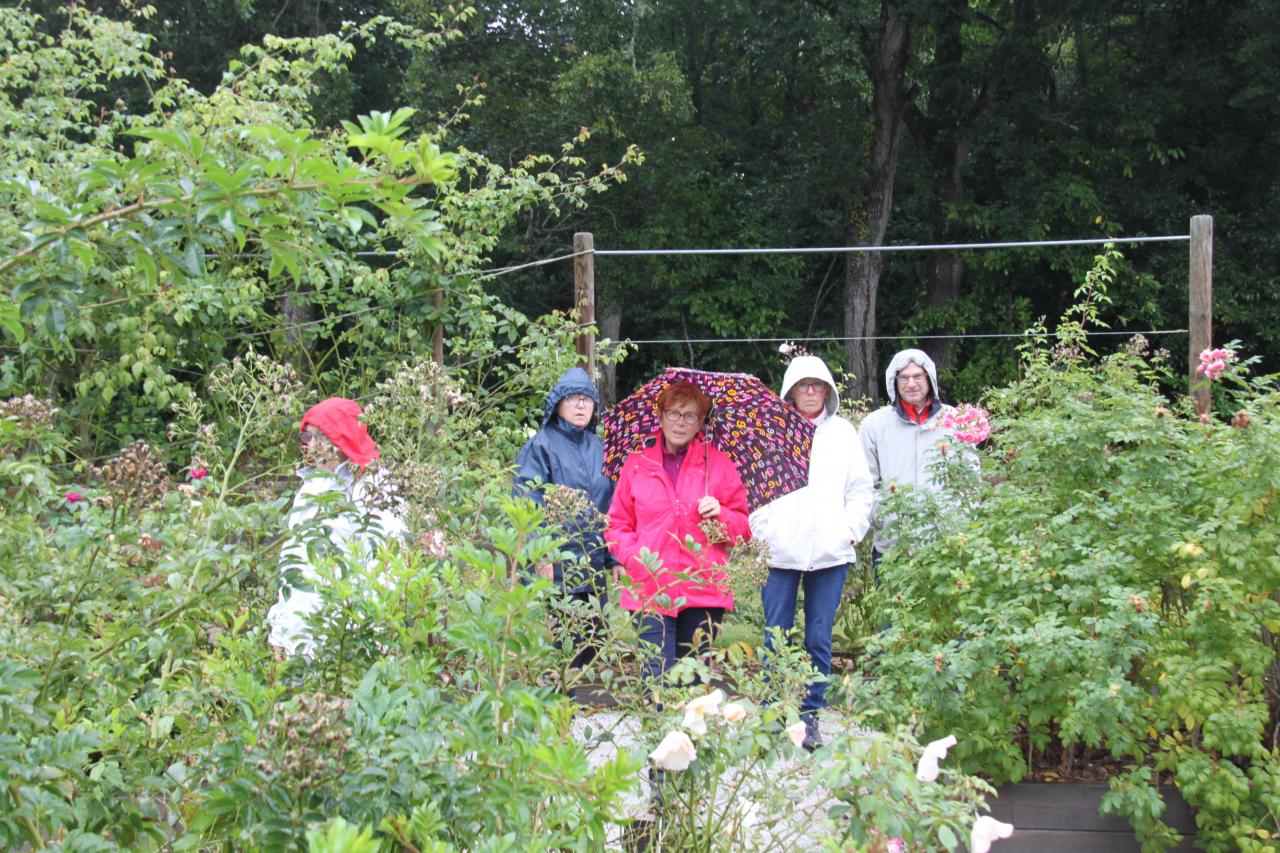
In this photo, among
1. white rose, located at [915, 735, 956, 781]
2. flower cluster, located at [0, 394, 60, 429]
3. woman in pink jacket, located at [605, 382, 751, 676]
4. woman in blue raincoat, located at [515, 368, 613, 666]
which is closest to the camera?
white rose, located at [915, 735, 956, 781]

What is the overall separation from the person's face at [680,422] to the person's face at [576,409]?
0.51 metres

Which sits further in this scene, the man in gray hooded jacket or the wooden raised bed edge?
the man in gray hooded jacket

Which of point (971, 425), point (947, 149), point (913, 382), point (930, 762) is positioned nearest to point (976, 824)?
point (930, 762)

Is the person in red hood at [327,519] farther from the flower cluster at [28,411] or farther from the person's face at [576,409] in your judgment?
the person's face at [576,409]

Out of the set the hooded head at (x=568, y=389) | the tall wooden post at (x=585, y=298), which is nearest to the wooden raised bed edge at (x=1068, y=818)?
the hooded head at (x=568, y=389)

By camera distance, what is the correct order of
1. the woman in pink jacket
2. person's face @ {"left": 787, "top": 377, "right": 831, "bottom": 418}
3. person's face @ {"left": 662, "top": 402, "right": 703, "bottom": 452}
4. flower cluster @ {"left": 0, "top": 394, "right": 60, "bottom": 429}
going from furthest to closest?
1. person's face @ {"left": 787, "top": 377, "right": 831, "bottom": 418}
2. person's face @ {"left": 662, "top": 402, "right": 703, "bottom": 452}
3. the woman in pink jacket
4. flower cluster @ {"left": 0, "top": 394, "right": 60, "bottom": 429}

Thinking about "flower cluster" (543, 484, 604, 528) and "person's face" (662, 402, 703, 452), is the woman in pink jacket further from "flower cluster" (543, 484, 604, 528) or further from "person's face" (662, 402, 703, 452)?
"flower cluster" (543, 484, 604, 528)

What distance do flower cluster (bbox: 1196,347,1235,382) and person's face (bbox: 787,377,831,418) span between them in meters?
1.42

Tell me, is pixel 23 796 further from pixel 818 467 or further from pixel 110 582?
pixel 818 467

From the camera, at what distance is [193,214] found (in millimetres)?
1593

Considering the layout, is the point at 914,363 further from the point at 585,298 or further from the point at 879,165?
the point at 879,165

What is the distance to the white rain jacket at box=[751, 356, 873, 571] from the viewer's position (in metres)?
4.66

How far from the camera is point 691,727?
2.12 metres

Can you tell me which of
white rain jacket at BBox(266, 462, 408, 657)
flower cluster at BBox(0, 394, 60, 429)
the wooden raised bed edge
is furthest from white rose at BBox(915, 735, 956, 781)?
flower cluster at BBox(0, 394, 60, 429)
